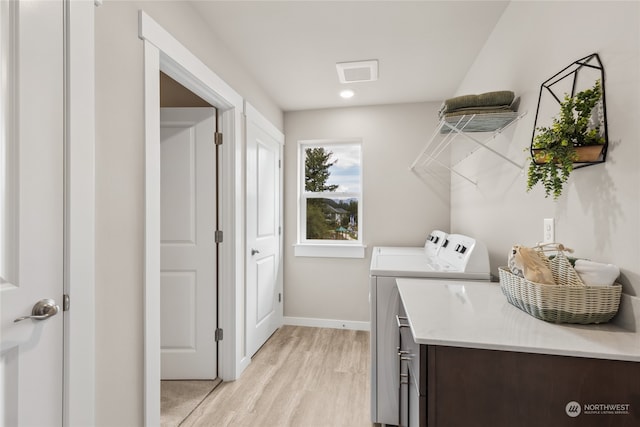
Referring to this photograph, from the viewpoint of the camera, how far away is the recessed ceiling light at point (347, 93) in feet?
9.30

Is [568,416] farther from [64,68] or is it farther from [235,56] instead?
[235,56]

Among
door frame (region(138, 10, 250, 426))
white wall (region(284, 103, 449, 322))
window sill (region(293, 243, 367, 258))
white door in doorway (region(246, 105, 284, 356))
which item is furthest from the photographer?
window sill (region(293, 243, 367, 258))

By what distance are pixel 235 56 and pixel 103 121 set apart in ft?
4.38

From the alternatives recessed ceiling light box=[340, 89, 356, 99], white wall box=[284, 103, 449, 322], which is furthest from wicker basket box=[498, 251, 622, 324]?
recessed ceiling light box=[340, 89, 356, 99]

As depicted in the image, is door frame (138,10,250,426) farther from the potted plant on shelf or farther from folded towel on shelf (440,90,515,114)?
the potted plant on shelf

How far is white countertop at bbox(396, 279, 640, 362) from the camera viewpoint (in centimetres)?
75

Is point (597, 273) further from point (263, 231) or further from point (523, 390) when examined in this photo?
point (263, 231)

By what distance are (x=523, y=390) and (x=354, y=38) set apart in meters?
2.02

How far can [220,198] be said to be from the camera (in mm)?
2178

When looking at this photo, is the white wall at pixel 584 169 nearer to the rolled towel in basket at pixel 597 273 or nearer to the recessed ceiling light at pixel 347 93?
the rolled towel in basket at pixel 597 273

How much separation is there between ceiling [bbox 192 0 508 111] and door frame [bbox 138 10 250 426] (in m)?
0.34

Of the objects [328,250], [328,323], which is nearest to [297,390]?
[328,323]

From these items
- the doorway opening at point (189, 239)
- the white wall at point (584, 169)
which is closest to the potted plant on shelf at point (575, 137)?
the white wall at point (584, 169)

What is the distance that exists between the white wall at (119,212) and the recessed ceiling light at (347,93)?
5.59ft
